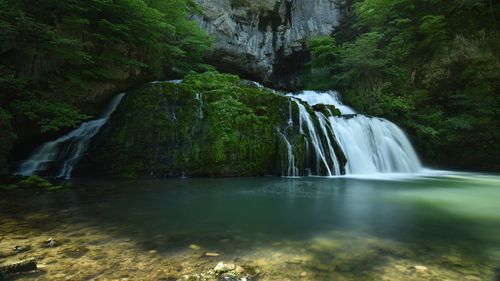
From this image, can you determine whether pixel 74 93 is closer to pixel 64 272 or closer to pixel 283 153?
pixel 283 153

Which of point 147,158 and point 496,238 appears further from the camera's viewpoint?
point 147,158

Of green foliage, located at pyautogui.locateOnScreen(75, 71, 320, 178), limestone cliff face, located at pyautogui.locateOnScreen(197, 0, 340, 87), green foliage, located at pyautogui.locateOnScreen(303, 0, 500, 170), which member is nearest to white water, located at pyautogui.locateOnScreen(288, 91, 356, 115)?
green foliage, located at pyautogui.locateOnScreen(303, 0, 500, 170)

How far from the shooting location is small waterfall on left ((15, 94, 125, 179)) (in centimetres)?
892

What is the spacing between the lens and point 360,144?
1153 centimetres

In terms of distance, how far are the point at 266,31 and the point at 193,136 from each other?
14297 millimetres

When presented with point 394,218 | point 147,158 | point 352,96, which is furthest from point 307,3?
point 394,218

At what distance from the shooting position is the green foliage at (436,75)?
12531 millimetres

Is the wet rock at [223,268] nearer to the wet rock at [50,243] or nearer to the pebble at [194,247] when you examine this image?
the pebble at [194,247]

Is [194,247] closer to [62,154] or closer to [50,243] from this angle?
[50,243]

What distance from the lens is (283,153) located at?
9.64 meters

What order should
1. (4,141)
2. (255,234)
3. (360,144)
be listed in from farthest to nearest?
(360,144)
(4,141)
(255,234)

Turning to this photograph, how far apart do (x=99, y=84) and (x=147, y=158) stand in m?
4.00

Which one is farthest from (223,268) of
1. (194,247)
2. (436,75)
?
(436,75)

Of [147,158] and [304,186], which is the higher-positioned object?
[147,158]
